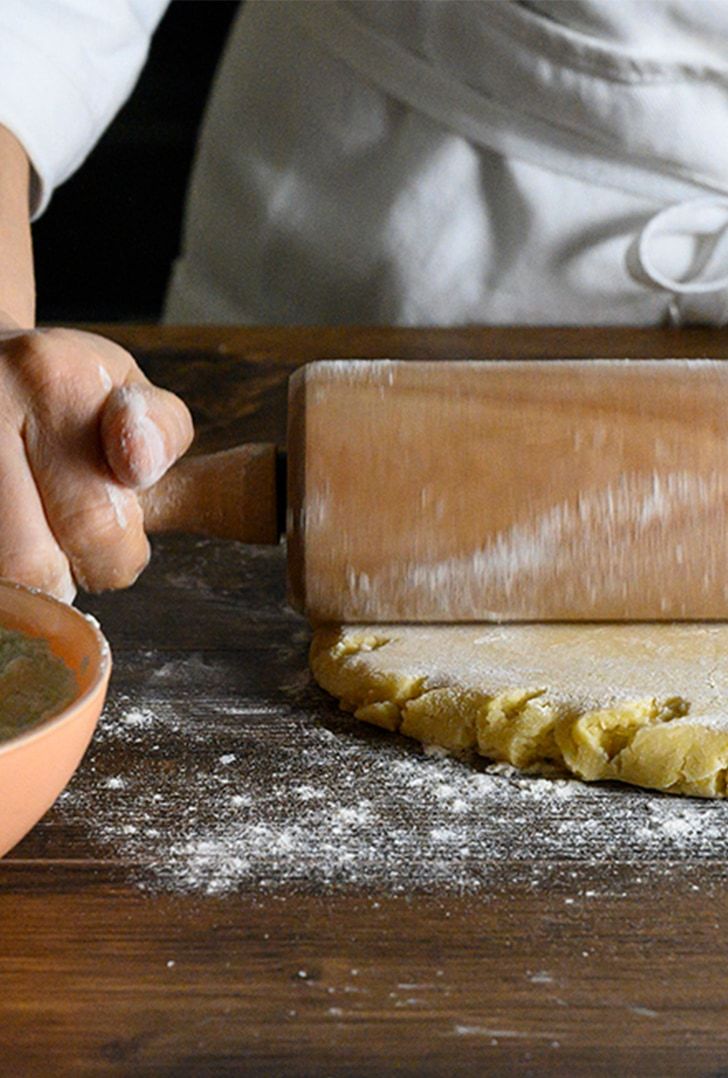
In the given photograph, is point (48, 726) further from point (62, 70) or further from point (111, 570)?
point (62, 70)

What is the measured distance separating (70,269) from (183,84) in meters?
0.46

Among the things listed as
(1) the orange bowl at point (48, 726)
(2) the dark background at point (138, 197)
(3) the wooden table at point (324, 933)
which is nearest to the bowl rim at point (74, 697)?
(1) the orange bowl at point (48, 726)

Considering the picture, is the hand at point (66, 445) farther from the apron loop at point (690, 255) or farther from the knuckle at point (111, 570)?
the apron loop at point (690, 255)

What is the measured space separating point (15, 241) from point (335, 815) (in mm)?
578

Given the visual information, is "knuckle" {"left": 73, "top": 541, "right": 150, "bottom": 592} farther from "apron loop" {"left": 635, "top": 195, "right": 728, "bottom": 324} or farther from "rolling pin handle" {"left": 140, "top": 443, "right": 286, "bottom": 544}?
"apron loop" {"left": 635, "top": 195, "right": 728, "bottom": 324}

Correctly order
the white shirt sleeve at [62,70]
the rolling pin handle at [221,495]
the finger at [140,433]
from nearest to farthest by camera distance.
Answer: the finger at [140,433], the rolling pin handle at [221,495], the white shirt sleeve at [62,70]

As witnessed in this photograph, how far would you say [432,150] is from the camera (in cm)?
138

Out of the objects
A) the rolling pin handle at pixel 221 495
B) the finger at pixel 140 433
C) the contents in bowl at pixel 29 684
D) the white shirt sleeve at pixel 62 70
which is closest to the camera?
the contents in bowl at pixel 29 684

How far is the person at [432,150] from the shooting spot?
4.10 ft

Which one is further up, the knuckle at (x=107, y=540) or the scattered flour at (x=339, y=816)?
the knuckle at (x=107, y=540)

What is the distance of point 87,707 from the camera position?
0.62 meters

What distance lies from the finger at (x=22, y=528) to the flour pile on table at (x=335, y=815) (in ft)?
0.36

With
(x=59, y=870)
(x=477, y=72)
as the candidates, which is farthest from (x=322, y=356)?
(x=59, y=870)

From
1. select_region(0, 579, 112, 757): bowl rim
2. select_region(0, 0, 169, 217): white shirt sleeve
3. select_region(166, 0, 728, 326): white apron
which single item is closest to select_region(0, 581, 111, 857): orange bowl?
select_region(0, 579, 112, 757): bowl rim
